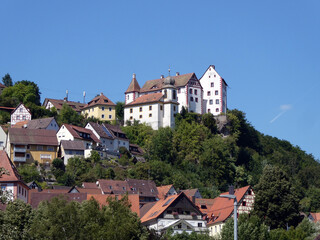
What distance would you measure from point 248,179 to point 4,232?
86.3 meters

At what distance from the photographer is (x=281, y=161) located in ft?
443

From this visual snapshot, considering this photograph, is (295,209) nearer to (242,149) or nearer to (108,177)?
(108,177)

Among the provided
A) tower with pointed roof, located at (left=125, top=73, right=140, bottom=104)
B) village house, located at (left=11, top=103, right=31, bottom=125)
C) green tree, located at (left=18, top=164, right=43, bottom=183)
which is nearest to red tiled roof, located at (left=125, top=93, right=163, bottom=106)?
tower with pointed roof, located at (left=125, top=73, right=140, bottom=104)

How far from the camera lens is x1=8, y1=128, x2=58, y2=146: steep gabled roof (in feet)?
347

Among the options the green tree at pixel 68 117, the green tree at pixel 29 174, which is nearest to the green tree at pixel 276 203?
the green tree at pixel 29 174

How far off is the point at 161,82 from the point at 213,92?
1061cm

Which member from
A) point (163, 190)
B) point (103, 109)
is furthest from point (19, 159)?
point (103, 109)

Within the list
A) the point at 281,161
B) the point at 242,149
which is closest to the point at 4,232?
the point at 242,149

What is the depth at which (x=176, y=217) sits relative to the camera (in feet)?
255

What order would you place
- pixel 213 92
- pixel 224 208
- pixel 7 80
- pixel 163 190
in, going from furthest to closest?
pixel 7 80 < pixel 213 92 < pixel 163 190 < pixel 224 208

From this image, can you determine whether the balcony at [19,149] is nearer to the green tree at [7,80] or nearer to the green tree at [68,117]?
the green tree at [68,117]

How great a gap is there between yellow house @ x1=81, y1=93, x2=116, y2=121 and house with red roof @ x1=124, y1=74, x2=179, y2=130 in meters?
3.63

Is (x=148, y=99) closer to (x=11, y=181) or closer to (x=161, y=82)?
(x=161, y=82)

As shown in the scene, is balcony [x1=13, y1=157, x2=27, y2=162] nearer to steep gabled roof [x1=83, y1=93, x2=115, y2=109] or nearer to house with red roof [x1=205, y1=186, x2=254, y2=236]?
house with red roof [x1=205, y1=186, x2=254, y2=236]
